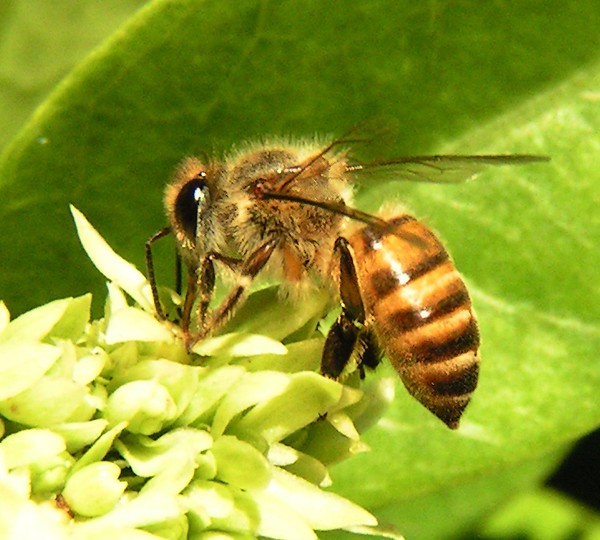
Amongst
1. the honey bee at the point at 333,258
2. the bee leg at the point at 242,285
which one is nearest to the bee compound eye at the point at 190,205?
the honey bee at the point at 333,258

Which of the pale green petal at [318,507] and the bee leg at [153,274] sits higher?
the bee leg at [153,274]

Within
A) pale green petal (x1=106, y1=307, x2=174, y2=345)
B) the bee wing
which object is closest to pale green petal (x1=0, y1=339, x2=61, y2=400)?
pale green petal (x1=106, y1=307, x2=174, y2=345)

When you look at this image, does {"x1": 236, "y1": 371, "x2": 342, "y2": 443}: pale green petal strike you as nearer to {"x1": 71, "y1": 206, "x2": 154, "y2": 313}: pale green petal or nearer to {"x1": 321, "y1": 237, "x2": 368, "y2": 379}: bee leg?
{"x1": 321, "y1": 237, "x2": 368, "y2": 379}: bee leg

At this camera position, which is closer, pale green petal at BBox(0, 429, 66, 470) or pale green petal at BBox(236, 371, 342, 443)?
pale green petal at BBox(0, 429, 66, 470)

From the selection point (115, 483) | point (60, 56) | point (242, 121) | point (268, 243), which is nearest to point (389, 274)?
point (268, 243)

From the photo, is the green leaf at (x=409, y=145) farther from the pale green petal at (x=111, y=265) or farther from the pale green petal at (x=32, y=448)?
the pale green petal at (x=32, y=448)

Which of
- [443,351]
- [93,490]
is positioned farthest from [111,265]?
[443,351]

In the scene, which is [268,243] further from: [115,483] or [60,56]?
[60,56]
